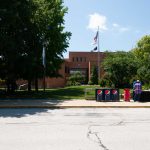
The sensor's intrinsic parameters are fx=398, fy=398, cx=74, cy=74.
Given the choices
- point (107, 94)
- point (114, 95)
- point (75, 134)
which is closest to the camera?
point (75, 134)

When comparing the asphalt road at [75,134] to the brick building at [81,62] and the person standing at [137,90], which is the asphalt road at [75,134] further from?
the brick building at [81,62]

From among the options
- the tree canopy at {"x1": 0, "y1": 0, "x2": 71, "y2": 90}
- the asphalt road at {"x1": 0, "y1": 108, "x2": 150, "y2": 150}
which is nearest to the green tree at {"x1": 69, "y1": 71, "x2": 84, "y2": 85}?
the tree canopy at {"x1": 0, "y1": 0, "x2": 71, "y2": 90}

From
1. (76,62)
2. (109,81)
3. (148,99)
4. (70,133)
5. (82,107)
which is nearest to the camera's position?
(70,133)

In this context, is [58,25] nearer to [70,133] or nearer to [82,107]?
[82,107]

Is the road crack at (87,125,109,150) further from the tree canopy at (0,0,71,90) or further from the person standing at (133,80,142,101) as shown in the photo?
the tree canopy at (0,0,71,90)

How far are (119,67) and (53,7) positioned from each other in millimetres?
11304

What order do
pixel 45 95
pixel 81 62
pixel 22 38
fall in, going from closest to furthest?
1. pixel 22 38
2. pixel 45 95
3. pixel 81 62

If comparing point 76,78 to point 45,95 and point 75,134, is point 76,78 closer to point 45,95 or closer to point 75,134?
point 45,95

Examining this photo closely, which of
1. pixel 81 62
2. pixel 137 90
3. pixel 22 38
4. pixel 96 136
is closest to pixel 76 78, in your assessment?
pixel 81 62

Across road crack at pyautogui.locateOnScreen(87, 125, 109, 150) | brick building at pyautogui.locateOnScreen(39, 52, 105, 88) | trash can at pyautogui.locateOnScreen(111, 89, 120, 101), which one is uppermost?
brick building at pyautogui.locateOnScreen(39, 52, 105, 88)

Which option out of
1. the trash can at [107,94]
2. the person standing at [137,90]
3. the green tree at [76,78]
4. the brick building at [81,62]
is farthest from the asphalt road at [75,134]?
the brick building at [81,62]

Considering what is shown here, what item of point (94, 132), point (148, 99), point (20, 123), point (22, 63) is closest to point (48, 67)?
point (22, 63)

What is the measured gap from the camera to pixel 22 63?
3203 centimetres

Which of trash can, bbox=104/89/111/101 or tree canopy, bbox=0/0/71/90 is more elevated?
tree canopy, bbox=0/0/71/90
